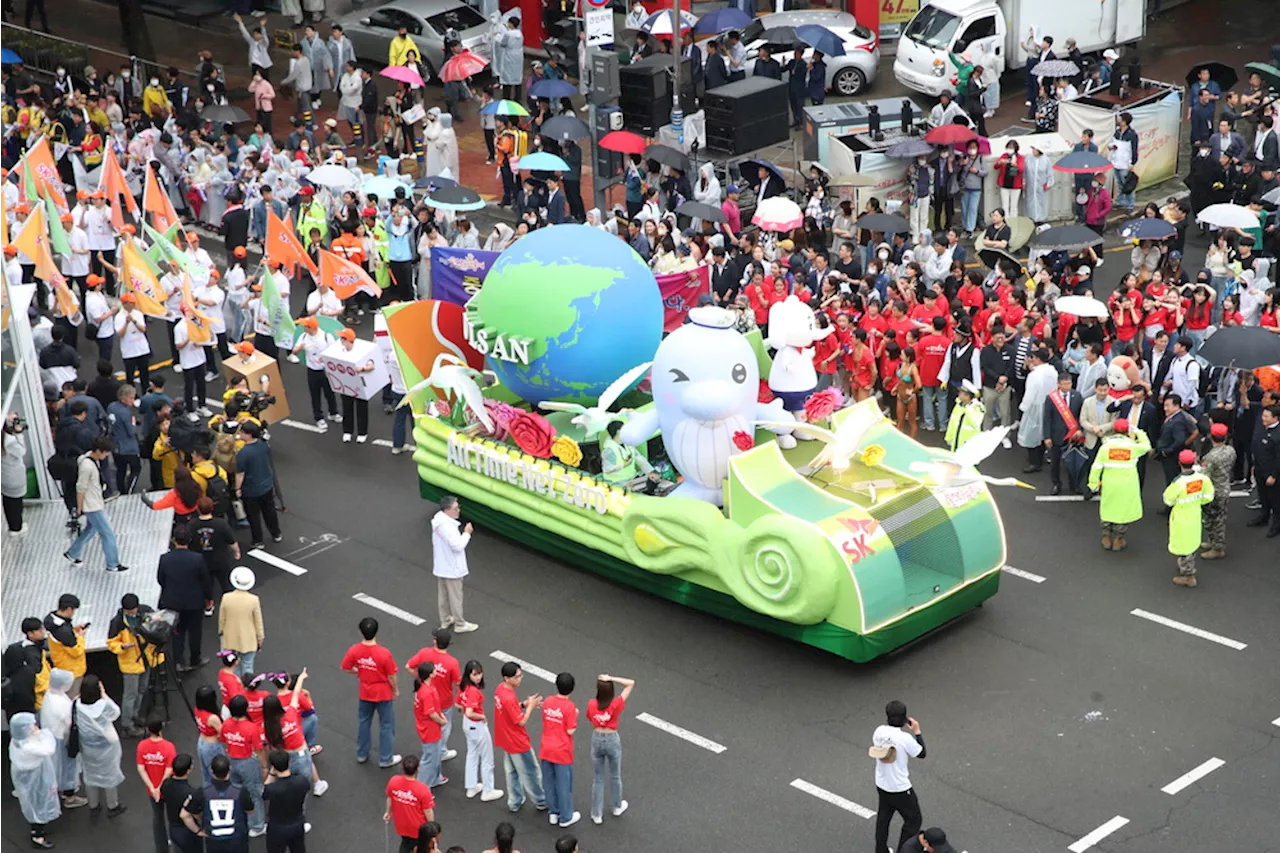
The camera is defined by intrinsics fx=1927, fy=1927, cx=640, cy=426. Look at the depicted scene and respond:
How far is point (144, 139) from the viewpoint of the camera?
98.8ft

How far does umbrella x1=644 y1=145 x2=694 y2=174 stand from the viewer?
27391 millimetres

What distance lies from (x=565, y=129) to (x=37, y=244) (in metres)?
8.16

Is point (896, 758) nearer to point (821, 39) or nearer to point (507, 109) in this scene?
point (507, 109)

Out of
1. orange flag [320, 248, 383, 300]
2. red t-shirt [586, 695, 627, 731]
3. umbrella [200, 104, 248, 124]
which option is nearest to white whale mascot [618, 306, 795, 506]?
red t-shirt [586, 695, 627, 731]

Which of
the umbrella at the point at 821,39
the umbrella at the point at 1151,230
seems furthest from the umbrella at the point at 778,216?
the umbrella at the point at 821,39

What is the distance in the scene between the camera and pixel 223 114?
30562 millimetres

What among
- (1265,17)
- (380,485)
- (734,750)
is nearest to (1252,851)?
(734,750)

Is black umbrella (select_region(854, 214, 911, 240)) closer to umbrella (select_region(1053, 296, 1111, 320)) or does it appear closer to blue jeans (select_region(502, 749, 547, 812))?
umbrella (select_region(1053, 296, 1111, 320))

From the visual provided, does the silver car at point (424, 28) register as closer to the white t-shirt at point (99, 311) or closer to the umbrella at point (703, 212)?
the umbrella at point (703, 212)

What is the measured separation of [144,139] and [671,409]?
1547 cm

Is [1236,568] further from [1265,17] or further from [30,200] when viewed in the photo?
[1265,17]

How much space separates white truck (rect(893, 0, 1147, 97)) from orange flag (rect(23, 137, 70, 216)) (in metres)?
14.4

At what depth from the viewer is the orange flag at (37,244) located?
2344cm

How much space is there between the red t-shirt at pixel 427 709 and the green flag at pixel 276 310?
30.3 feet
